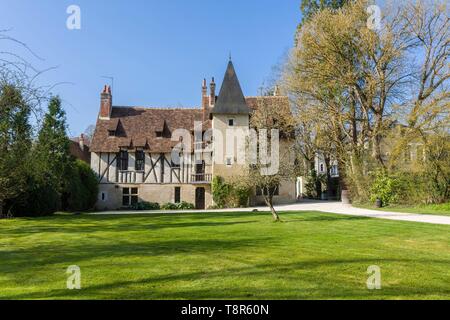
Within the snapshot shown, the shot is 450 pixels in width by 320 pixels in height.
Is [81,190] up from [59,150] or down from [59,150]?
down

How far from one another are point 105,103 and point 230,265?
83.7 feet

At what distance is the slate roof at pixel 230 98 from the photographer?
2542cm

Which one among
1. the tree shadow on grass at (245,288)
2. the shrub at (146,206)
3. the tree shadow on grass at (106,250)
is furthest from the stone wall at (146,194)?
the tree shadow on grass at (245,288)

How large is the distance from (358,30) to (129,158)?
690 inches

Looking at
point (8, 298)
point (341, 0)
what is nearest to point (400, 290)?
point (8, 298)

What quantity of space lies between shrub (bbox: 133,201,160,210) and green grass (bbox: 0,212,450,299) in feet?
54.3

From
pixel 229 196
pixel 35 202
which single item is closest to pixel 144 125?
pixel 229 196

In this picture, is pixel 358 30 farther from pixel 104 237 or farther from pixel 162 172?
pixel 104 237

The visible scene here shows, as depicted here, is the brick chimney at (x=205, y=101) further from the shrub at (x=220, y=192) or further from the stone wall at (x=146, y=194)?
the shrub at (x=220, y=192)

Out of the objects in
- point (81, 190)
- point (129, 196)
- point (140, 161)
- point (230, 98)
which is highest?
point (230, 98)

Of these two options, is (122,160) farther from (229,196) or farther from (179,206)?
(229,196)

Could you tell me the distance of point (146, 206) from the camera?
85.7ft

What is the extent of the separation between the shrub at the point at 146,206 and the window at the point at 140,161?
263 centimetres

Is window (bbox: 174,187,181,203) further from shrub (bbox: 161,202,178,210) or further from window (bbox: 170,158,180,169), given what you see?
window (bbox: 170,158,180,169)
